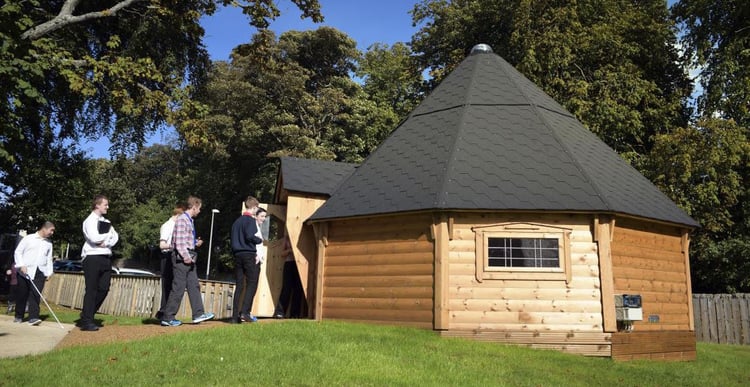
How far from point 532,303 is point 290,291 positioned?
211 inches

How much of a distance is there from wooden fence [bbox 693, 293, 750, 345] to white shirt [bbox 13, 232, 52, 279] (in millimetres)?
17522

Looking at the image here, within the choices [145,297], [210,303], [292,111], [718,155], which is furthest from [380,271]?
[292,111]

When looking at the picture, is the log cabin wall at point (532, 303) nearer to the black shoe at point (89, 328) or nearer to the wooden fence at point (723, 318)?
the black shoe at point (89, 328)

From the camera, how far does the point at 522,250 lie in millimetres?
10172

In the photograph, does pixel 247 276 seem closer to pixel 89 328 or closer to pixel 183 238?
pixel 183 238

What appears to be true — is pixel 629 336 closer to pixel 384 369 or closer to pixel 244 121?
pixel 384 369

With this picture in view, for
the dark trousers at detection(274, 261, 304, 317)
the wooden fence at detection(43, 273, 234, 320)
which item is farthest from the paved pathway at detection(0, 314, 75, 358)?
the wooden fence at detection(43, 273, 234, 320)

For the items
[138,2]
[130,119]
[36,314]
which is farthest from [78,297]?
[138,2]

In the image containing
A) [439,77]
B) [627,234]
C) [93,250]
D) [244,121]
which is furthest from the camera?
[244,121]

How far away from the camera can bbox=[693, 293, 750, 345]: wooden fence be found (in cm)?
1664

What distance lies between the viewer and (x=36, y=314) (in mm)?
9781

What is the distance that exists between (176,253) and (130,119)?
39.3ft

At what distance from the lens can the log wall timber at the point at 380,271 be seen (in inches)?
402

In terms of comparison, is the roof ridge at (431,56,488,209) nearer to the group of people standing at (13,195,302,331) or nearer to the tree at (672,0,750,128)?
the group of people standing at (13,195,302,331)
